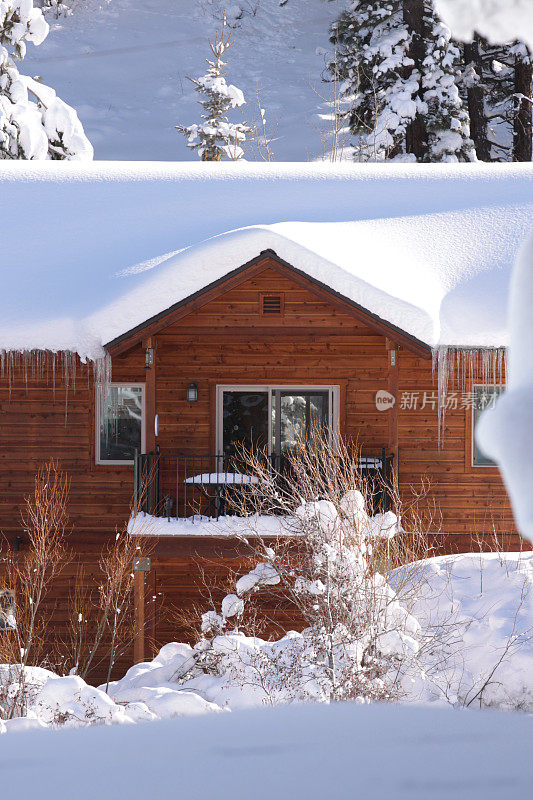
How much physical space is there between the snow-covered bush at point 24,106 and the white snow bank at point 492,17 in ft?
72.6

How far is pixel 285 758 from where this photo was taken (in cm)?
131

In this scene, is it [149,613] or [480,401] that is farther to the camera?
[480,401]

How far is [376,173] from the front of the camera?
1842cm

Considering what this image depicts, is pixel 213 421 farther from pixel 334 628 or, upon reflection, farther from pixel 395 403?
pixel 334 628

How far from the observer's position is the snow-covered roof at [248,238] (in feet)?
40.8

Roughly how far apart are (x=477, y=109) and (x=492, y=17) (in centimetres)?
2714

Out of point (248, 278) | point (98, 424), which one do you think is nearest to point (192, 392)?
point (98, 424)

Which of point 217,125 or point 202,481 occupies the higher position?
point 217,125

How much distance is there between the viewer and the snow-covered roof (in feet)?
40.8

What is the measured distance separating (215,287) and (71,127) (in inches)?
548

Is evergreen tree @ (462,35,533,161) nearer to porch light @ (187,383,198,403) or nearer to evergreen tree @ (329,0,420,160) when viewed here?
evergreen tree @ (329,0,420,160)

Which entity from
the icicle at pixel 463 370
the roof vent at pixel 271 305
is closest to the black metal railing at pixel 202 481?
the icicle at pixel 463 370

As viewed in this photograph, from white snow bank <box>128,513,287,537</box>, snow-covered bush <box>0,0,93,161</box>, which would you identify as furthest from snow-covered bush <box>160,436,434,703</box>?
snow-covered bush <box>0,0,93,161</box>

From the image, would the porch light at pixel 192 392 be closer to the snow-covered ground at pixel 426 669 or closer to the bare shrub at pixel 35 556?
the bare shrub at pixel 35 556
